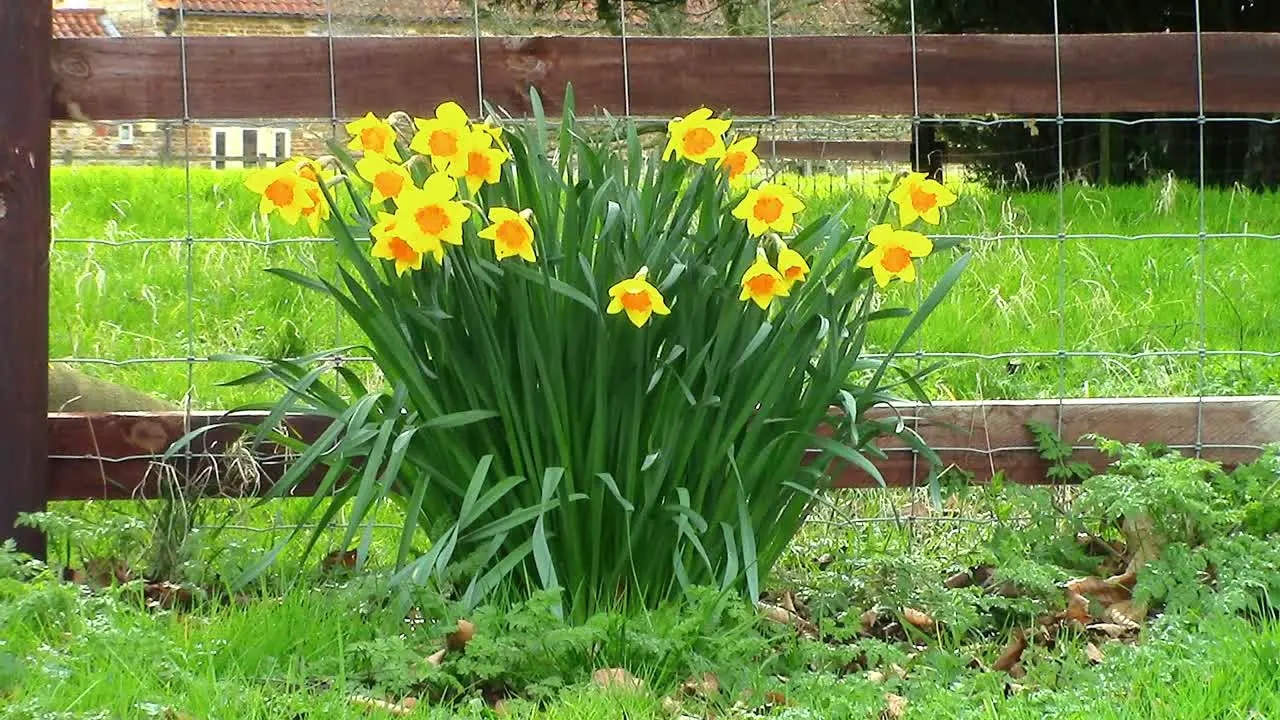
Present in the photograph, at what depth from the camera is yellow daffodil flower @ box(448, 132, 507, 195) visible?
2.85 meters

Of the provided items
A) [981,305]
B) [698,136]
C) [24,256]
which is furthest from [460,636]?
[981,305]

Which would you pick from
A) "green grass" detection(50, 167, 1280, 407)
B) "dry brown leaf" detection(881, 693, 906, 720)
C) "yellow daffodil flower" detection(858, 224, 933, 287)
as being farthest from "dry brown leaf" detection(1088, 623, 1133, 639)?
"green grass" detection(50, 167, 1280, 407)

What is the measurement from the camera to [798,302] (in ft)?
9.95

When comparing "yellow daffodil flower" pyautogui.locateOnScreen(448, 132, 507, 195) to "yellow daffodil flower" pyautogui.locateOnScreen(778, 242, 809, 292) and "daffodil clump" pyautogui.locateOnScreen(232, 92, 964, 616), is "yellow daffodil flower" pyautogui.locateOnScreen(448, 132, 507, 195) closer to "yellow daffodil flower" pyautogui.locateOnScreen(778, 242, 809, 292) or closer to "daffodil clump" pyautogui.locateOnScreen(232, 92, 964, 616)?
"daffodil clump" pyautogui.locateOnScreen(232, 92, 964, 616)

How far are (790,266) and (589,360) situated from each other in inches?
17.7

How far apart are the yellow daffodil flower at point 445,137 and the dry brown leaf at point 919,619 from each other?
51.4 inches

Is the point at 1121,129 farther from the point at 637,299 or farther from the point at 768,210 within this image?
the point at 637,299

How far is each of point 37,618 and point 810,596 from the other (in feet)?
5.18

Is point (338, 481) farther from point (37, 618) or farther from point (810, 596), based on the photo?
point (810, 596)

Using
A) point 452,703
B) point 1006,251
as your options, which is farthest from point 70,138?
point 452,703

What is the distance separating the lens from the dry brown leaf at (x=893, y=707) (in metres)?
2.49

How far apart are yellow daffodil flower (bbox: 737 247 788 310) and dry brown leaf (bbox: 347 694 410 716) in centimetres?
98

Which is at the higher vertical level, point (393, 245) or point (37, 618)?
point (393, 245)

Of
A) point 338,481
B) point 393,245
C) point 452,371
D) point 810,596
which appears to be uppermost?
point 393,245
